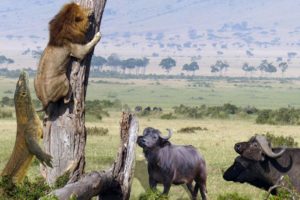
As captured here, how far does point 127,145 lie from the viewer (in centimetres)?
881

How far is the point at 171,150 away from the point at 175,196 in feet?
3.26

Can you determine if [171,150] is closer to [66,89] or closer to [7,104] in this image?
[66,89]

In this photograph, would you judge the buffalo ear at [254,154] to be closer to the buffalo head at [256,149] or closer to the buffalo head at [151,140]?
the buffalo head at [256,149]

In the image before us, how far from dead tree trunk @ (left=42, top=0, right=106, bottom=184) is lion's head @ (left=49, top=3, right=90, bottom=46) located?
18cm

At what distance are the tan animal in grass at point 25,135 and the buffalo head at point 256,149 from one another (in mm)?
4633

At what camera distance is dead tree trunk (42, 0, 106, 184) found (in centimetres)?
808

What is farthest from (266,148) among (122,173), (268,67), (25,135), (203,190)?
(268,67)

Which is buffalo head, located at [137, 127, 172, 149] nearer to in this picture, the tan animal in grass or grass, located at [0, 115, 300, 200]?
grass, located at [0, 115, 300, 200]

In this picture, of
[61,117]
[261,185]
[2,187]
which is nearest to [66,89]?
[61,117]

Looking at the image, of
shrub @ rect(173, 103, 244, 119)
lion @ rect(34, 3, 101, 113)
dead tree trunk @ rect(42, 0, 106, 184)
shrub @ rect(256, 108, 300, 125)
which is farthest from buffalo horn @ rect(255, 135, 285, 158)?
shrub @ rect(173, 103, 244, 119)

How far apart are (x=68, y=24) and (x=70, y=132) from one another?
1.14 m

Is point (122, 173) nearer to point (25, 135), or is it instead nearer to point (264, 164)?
point (25, 135)

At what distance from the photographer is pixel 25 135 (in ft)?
22.2

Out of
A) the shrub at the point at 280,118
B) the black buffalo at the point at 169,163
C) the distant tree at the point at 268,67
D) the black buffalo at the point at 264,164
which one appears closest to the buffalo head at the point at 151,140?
the black buffalo at the point at 169,163
